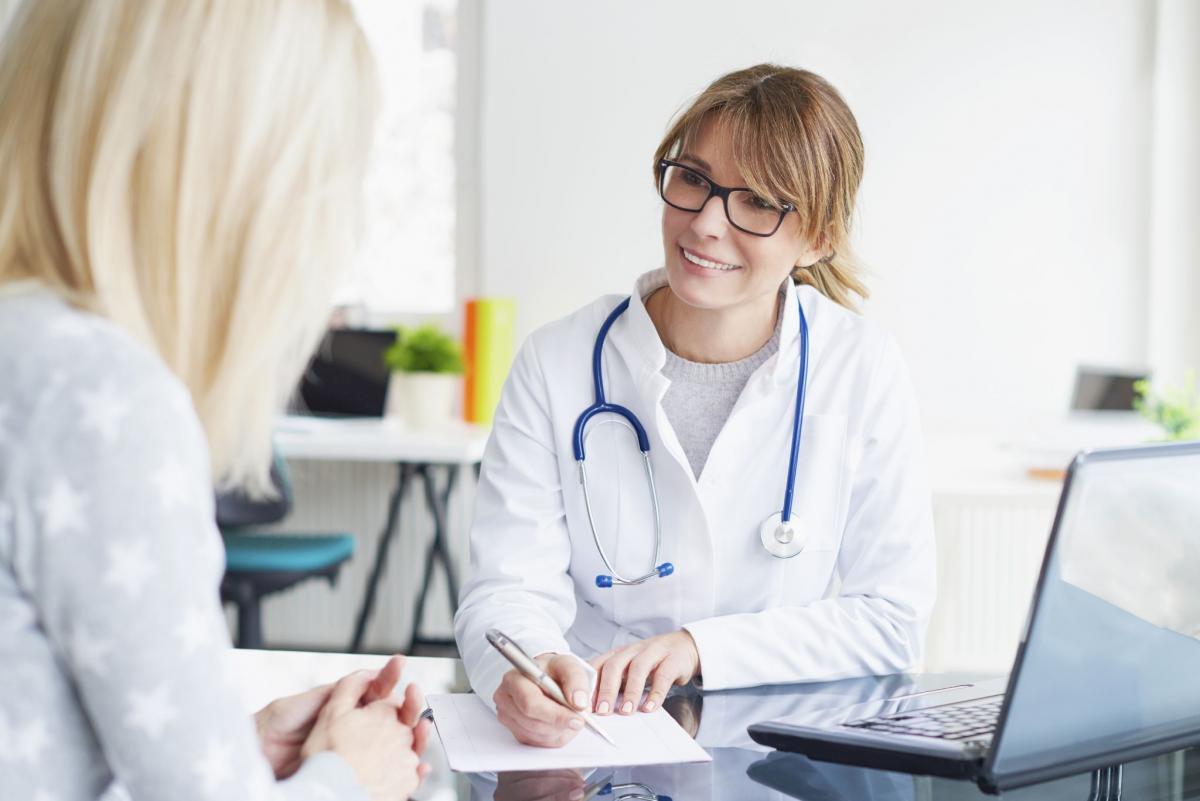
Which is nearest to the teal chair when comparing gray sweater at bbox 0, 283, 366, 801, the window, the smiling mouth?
the window

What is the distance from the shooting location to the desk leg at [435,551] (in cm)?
348

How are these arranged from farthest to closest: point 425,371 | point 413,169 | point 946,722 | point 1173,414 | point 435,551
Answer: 1. point 413,169
2. point 435,551
3. point 425,371
4. point 1173,414
5. point 946,722

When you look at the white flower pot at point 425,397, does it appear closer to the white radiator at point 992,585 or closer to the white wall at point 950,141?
the white wall at point 950,141

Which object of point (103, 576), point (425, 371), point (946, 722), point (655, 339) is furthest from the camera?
point (425, 371)

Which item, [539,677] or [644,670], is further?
[644,670]

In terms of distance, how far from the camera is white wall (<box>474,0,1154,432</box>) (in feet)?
10.9

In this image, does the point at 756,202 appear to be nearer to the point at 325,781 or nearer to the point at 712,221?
the point at 712,221

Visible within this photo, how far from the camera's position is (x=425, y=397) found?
10.9 ft

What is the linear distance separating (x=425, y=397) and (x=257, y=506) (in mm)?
563

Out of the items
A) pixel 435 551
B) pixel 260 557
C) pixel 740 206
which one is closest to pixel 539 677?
pixel 740 206

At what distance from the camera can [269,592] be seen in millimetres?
2984

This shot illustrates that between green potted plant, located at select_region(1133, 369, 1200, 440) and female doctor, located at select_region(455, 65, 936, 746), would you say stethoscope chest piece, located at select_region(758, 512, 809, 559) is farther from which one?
green potted plant, located at select_region(1133, 369, 1200, 440)

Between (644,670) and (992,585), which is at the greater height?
(644,670)

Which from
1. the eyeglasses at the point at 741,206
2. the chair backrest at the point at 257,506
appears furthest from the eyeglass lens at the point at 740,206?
the chair backrest at the point at 257,506
